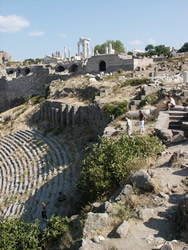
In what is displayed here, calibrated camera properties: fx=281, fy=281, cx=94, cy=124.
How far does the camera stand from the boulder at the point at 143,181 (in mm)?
5613

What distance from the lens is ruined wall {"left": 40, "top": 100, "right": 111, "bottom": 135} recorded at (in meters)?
17.6

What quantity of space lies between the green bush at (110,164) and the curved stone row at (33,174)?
4.95m

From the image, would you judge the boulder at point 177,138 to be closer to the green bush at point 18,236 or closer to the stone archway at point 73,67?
the green bush at point 18,236

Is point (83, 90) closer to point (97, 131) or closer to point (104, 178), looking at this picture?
point (97, 131)

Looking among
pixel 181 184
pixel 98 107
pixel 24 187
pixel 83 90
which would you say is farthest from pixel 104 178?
pixel 83 90

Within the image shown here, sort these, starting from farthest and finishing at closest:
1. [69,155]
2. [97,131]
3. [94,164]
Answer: [97,131] → [69,155] → [94,164]

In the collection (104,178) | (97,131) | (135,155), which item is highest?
(135,155)

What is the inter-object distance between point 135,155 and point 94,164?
1109mm

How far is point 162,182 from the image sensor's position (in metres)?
5.96

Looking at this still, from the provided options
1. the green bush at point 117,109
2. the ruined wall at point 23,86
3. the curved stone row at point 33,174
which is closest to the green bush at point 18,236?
the curved stone row at point 33,174

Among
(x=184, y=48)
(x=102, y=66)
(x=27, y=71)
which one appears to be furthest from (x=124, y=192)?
(x=184, y=48)

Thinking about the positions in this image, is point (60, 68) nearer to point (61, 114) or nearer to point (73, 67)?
point (73, 67)

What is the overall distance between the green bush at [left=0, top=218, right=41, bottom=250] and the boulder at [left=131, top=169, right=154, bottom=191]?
2.74m

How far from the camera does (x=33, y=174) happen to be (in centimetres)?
1570
